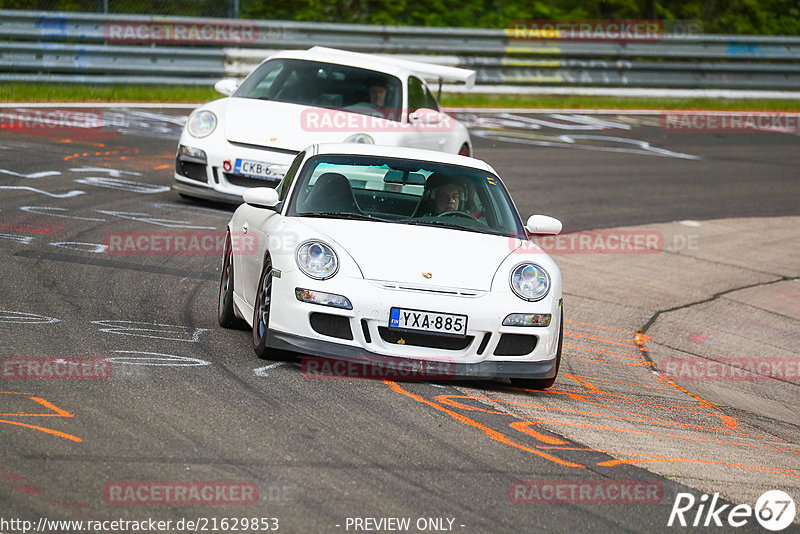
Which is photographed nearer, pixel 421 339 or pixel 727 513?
pixel 727 513

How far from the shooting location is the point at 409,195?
7980mm

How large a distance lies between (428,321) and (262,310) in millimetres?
1022

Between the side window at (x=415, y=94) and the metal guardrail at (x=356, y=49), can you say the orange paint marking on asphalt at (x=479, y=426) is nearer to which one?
the side window at (x=415, y=94)

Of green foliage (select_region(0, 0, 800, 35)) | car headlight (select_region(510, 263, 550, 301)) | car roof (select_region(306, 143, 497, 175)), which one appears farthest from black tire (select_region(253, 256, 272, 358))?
green foliage (select_region(0, 0, 800, 35))

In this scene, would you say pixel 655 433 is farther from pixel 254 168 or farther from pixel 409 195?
pixel 254 168

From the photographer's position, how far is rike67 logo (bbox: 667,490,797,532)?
16.2 feet

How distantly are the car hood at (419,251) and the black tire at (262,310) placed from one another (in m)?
0.38

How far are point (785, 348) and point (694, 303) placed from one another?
1.27 metres

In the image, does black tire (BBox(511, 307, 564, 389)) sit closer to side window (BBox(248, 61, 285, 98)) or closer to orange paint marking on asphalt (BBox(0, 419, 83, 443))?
orange paint marking on asphalt (BBox(0, 419, 83, 443))

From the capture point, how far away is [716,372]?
927 centimetres

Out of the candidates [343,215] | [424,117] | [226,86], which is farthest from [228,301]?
[226,86]

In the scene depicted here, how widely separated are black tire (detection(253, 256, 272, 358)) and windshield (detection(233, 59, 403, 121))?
6.01 m

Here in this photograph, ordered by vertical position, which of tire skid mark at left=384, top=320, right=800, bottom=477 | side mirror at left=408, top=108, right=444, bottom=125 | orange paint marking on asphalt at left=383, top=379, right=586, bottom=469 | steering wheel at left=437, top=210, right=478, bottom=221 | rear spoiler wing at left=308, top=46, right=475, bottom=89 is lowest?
tire skid mark at left=384, top=320, right=800, bottom=477

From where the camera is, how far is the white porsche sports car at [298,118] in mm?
12078
